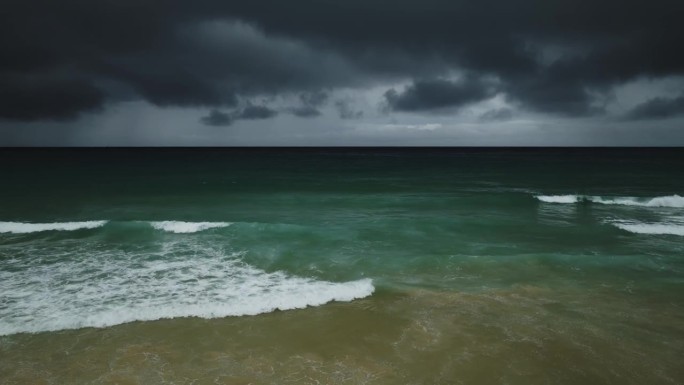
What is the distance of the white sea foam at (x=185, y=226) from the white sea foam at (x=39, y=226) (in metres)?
3.30

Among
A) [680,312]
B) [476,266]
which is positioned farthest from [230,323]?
[680,312]

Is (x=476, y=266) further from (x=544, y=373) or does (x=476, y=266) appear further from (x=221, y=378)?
(x=221, y=378)

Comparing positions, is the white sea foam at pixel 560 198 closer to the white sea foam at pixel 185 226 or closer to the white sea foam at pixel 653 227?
the white sea foam at pixel 653 227

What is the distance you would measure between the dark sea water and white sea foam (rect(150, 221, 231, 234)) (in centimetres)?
17

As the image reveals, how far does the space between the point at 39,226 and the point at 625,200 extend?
4162 cm

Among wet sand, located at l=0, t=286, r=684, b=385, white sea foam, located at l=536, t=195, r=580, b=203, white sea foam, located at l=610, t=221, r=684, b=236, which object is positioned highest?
white sea foam, located at l=536, t=195, r=580, b=203

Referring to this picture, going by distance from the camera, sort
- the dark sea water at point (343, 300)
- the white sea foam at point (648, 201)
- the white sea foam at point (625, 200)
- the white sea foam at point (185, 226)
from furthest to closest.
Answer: the white sea foam at point (625, 200)
the white sea foam at point (648, 201)
the white sea foam at point (185, 226)
the dark sea water at point (343, 300)

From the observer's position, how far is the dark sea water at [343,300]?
24.9ft

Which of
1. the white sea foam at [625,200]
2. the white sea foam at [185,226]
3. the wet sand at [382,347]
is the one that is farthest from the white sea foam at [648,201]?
the white sea foam at [185,226]

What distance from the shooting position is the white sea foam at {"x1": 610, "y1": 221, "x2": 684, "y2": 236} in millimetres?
20328

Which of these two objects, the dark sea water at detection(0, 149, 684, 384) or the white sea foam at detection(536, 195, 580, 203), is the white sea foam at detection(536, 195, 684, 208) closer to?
the white sea foam at detection(536, 195, 580, 203)

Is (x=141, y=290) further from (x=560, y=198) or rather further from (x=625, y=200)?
(x=625, y=200)

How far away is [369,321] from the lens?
31.6ft

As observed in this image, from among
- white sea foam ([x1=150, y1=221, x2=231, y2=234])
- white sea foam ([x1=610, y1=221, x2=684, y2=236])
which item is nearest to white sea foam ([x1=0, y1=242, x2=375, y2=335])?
white sea foam ([x1=150, y1=221, x2=231, y2=234])
